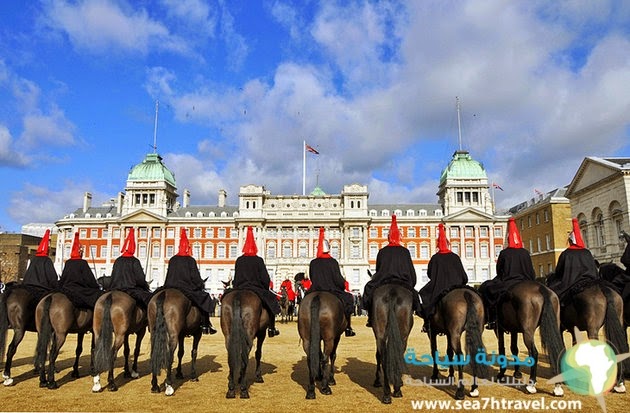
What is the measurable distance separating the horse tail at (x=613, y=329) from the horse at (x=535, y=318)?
1.12 m

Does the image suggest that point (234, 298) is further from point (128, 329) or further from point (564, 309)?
point (564, 309)

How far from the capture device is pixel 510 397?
7.75 m

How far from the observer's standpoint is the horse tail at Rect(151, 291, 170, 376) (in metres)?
8.14

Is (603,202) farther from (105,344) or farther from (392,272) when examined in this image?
(105,344)

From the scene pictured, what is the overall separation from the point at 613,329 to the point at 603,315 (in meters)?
0.28

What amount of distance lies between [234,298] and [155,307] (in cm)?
147

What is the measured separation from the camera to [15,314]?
934 cm

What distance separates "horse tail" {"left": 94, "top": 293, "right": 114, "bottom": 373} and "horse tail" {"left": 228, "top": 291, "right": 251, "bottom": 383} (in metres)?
2.27

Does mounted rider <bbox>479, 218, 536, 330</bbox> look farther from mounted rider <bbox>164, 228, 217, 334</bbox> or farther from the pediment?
the pediment

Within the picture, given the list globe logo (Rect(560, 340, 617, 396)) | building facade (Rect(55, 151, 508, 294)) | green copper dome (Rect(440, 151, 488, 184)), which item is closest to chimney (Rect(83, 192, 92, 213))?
building facade (Rect(55, 151, 508, 294))

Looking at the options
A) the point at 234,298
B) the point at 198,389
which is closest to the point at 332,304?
the point at 234,298

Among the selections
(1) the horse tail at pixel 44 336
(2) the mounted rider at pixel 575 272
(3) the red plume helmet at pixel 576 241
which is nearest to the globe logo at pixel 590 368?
(2) the mounted rider at pixel 575 272

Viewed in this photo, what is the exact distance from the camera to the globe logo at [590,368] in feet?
26.4

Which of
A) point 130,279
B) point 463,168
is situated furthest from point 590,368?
point 463,168
